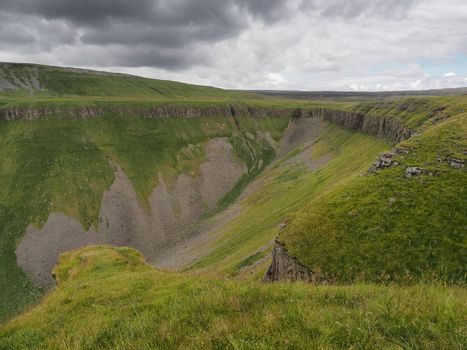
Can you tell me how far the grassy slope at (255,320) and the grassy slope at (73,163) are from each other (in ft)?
206

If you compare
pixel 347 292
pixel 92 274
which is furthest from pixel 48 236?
pixel 347 292

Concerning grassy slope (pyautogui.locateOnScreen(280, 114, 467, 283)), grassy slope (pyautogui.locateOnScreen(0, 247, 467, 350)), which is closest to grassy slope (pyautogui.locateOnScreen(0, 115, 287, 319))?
grassy slope (pyautogui.locateOnScreen(280, 114, 467, 283))

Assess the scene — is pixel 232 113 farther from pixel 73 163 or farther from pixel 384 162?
pixel 384 162

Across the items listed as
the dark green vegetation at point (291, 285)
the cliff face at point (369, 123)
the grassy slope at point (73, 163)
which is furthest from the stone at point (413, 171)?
the grassy slope at point (73, 163)

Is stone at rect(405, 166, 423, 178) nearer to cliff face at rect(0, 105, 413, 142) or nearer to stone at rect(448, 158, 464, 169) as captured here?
stone at rect(448, 158, 464, 169)

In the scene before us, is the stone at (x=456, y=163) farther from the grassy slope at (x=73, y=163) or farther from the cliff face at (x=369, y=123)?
the grassy slope at (x=73, y=163)

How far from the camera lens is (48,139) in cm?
11306

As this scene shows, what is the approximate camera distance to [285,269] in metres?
30.2

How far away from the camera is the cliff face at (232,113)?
103 m

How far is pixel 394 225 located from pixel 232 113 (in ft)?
505

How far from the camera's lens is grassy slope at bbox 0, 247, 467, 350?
8508 mm

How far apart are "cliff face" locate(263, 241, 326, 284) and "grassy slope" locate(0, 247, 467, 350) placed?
15.1 m

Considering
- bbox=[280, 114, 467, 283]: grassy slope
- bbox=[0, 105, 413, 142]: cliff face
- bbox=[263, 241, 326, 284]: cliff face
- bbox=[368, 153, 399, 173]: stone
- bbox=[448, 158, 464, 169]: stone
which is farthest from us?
bbox=[0, 105, 413, 142]: cliff face

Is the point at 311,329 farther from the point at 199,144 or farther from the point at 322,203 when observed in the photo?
the point at 199,144
